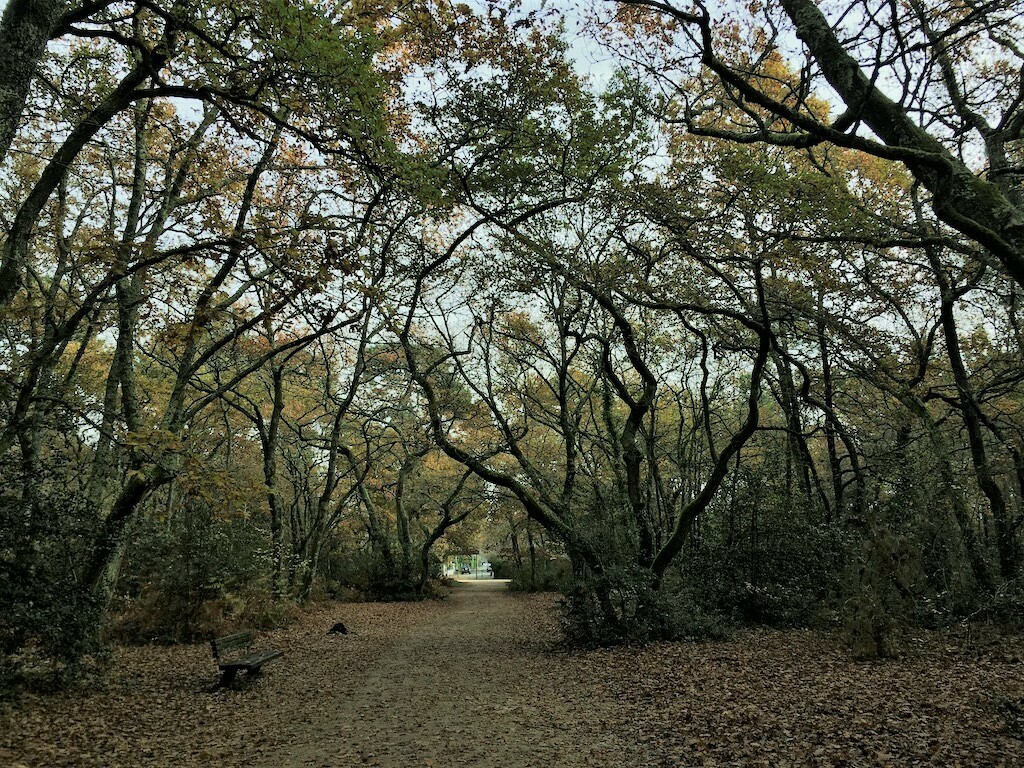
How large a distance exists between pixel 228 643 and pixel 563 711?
16.0ft

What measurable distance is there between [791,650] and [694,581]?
3456 millimetres

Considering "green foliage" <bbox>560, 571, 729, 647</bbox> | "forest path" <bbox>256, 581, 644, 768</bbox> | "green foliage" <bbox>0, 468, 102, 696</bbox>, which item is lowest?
"forest path" <bbox>256, 581, 644, 768</bbox>

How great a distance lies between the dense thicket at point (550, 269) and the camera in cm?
602

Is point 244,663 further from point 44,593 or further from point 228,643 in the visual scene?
point 44,593

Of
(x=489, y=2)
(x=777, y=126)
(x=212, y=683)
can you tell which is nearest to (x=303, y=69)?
(x=489, y=2)

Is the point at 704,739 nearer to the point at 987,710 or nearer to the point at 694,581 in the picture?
the point at 987,710

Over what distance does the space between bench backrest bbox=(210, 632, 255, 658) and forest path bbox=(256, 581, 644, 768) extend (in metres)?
1.42

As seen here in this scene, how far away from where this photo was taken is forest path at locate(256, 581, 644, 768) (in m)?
5.27

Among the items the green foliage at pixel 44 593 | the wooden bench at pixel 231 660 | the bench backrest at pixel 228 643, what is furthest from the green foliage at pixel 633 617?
the green foliage at pixel 44 593

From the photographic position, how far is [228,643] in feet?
27.2

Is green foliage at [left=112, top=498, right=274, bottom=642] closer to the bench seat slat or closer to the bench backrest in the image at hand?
the bench backrest

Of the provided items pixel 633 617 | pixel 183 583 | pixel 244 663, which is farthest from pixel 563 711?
pixel 183 583

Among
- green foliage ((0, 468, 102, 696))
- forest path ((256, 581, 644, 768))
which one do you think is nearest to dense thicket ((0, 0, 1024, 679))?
green foliage ((0, 468, 102, 696))

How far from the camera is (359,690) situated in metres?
8.08
